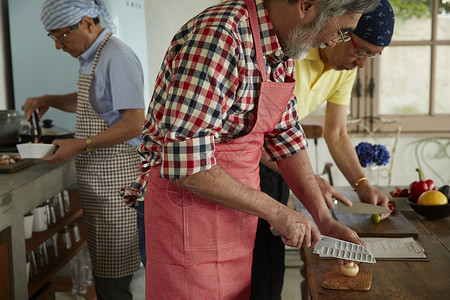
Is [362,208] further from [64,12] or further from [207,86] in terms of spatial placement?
[64,12]

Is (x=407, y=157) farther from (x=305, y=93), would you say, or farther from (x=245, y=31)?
(x=245, y=31)

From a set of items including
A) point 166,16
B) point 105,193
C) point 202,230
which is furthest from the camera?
point 166,16

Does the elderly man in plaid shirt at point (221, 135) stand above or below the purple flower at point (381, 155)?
above

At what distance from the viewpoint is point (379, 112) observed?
13.2ft

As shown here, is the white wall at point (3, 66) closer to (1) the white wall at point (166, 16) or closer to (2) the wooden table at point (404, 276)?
(1) the white wall at point (166, 16)

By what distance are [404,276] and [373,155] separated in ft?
4.77

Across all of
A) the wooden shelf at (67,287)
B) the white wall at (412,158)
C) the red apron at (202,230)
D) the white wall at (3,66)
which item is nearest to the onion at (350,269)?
the red apron at (202,230)

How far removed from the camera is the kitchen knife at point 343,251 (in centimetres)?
133

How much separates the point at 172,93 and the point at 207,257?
1.46 feet

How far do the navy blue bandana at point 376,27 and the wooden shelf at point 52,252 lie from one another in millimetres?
1591

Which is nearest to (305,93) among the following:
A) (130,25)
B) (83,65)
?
(83,65)

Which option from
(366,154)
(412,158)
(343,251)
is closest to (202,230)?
(343,251)

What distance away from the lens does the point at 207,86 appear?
1172mm

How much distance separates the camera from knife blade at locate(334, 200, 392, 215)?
1.82 meters
